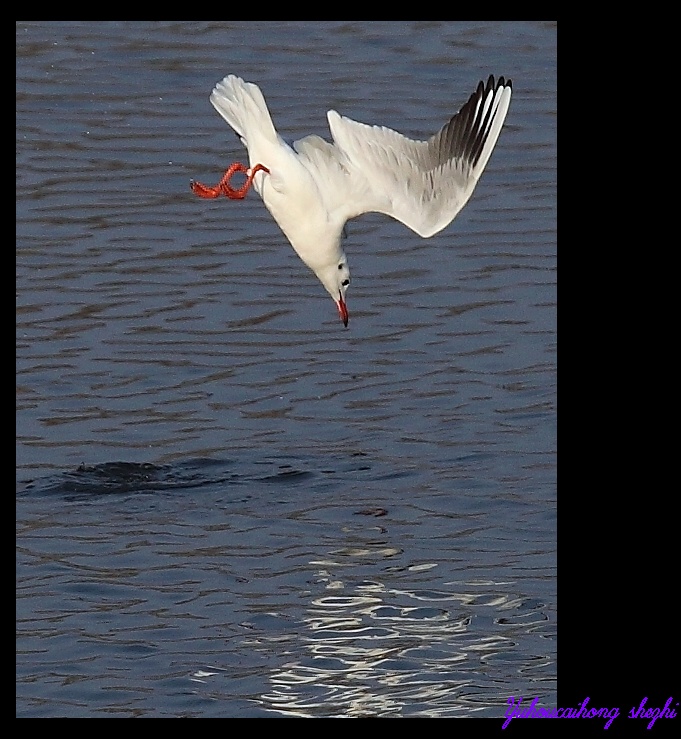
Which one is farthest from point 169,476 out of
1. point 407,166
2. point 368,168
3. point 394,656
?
point 394,656

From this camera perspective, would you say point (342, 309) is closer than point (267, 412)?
No

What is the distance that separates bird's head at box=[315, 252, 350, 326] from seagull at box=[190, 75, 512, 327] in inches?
16.6

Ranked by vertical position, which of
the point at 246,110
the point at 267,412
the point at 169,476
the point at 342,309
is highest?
the point at 246,110

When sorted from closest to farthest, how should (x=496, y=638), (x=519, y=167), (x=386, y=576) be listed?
(x=496, y=638), (x=386, y=576), (x=519, y=167)

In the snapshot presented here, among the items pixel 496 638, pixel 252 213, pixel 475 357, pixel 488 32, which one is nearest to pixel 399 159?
pixel 475 357

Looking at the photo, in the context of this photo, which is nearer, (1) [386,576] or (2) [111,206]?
(1) [386,576]

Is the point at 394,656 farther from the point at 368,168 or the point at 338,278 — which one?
the point at 338,278

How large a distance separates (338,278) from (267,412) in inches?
27.4

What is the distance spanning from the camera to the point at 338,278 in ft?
28.5

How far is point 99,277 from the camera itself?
9.96m

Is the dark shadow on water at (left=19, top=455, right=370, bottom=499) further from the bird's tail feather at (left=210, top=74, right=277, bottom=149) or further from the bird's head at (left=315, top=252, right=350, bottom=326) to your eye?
the bird's tail feather at (left=210, top=74, right=277, bottom=149)

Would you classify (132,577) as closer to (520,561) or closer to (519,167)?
(520,561)

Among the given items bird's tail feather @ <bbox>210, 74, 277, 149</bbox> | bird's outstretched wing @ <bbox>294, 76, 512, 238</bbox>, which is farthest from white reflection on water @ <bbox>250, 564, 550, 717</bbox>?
bird's tail feather @ <bbox>210, 74, 277, 149</bbox>
